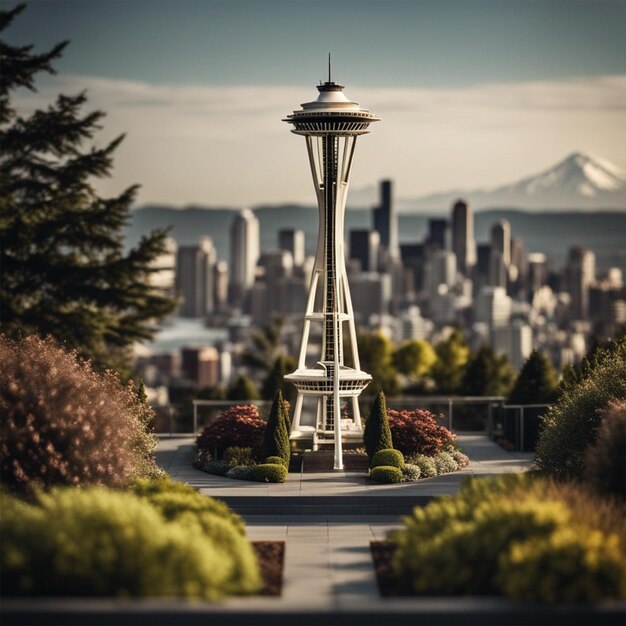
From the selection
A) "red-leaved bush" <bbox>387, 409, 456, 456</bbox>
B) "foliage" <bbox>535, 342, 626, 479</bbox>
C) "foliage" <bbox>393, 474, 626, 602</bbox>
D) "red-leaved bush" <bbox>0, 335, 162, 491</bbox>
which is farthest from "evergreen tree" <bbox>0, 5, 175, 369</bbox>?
"foliage" <bbox>393, 474, 626, 602</bbox>

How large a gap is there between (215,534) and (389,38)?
9686 centimetres

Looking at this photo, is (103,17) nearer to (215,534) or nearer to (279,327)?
(279,327)

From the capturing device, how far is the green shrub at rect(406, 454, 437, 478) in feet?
97.7

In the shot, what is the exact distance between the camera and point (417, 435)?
30672 mm

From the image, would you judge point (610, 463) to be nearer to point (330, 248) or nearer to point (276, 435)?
point (276, 435)

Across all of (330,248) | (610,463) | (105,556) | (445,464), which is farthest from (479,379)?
(105,556)

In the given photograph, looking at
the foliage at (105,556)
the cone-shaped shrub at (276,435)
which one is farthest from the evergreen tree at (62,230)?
the foliage at (105,556)

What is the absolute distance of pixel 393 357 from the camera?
63.3 metres

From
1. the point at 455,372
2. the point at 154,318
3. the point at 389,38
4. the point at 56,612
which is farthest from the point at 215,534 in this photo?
the point at 389,38

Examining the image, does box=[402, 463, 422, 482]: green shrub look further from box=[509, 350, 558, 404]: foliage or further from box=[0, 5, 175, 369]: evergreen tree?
box=[0, 5, 175, 369]: evergreen tree

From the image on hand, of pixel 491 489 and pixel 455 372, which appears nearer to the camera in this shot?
pixel 491 489

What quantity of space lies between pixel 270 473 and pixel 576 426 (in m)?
6.54

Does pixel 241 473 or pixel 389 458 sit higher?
pixel 389 458

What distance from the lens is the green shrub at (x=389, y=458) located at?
29.6 meters
